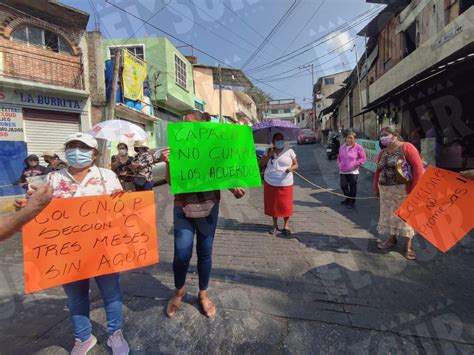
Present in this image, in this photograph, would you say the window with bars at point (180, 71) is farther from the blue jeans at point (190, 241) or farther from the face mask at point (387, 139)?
the blue jeans at point (190, 241)

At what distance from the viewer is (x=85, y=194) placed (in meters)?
2.13

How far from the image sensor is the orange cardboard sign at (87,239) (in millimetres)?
1982

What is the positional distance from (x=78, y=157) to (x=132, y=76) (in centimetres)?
1524

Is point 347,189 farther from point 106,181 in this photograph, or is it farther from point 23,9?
point 23,9

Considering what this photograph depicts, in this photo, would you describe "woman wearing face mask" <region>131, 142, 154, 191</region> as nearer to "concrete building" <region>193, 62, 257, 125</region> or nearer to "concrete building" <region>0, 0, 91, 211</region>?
"concrete building" <region>0, 0, 91, 211</region>

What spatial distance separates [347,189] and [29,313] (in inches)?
→ 251

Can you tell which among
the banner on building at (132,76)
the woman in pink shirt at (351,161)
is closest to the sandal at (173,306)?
the woman in pink shirt at (351,161)

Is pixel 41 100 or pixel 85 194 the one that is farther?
pixel 41 100

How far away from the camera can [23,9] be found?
10.8 m

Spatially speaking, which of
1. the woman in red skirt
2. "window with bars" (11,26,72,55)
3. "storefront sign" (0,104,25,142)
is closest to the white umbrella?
the woman in red skirt

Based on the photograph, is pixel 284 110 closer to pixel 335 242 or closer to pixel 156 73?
pixel 156 73

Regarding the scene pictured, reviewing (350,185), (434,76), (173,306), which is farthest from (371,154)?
(173,306)

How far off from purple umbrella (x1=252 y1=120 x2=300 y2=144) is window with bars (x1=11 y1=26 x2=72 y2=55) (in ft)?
36.7

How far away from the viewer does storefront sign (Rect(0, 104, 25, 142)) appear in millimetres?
10125
